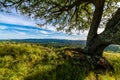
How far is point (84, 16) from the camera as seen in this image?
948 inches

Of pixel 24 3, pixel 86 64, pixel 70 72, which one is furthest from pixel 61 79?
pixel 24 3

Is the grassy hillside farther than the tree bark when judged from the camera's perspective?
No

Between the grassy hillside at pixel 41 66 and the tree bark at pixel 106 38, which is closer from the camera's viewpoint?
the grassy hillside at pixel 41 66

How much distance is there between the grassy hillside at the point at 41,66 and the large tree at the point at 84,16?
7.02ft

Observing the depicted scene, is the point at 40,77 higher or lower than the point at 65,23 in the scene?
lower

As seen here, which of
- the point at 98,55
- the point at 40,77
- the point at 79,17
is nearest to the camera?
the point at 40,77

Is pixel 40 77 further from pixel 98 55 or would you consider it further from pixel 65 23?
pixel 65 23

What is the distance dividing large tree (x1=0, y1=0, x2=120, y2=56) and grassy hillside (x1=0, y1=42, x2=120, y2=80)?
2140 millimetres

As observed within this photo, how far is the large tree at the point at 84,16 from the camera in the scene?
1636 cm

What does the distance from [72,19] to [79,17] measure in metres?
0.69

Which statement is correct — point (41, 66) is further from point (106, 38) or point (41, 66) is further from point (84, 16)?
point (84, 16)

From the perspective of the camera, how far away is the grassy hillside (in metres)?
13.0

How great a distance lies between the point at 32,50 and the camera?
50.8ft

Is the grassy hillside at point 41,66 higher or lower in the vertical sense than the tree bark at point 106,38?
lower
